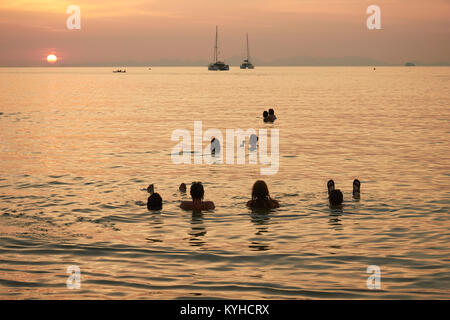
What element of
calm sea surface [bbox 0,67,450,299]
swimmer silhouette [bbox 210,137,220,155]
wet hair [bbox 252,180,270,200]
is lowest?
calm sea surface [bbox 0,67,450,299]

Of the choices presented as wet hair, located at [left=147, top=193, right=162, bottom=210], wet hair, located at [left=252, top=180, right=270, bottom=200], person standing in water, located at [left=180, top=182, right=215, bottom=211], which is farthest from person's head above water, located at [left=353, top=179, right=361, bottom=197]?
wet hair, located at [left=147, top=193, right=162, bottom=210]

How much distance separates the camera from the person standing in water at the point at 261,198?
51.4ft

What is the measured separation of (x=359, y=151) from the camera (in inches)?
1193

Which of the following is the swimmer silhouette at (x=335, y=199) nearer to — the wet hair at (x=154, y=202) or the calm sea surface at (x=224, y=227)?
the calm sea surface at (x=224, y=227)

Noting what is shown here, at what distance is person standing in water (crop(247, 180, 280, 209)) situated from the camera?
51.4ft

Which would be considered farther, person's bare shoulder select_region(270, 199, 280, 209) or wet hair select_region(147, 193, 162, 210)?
person's bare shoulder select_region(270, 199, 280, 209)

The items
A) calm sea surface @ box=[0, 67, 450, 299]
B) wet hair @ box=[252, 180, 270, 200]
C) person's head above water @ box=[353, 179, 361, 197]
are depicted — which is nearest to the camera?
calm sea surface @ box=[0, 67, 450, 299]

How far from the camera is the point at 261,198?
52.6 ft

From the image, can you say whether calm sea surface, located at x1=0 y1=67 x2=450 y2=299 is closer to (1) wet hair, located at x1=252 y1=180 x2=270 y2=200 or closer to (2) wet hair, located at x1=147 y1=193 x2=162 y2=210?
(2) wet hair, located at x1=147 y1=193 x2=162 y2=210

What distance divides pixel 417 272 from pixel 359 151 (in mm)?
19687

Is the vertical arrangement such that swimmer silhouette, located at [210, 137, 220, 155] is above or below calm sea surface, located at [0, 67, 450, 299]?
above

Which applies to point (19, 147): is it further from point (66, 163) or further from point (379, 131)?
point (379, 131)

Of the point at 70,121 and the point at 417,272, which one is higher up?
the point at 70,121
